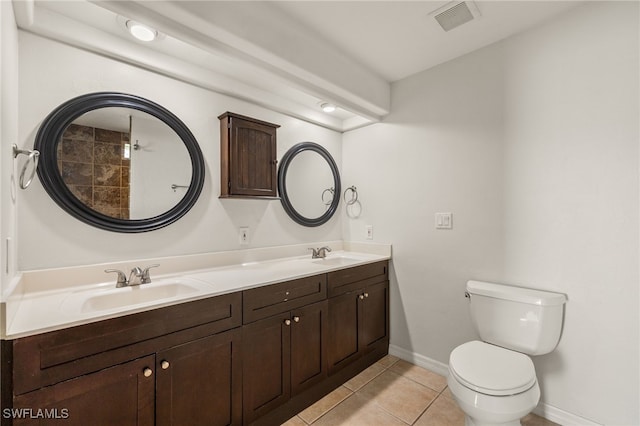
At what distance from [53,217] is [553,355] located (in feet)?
9.42

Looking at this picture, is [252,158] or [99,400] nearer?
[99,400]

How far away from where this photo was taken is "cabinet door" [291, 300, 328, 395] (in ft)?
5.75

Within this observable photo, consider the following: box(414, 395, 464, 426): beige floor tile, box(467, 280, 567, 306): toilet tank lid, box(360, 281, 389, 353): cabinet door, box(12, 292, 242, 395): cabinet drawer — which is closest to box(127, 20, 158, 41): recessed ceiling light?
box(12, 292, 242, 395): cabinet drawer

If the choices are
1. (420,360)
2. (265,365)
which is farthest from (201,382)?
(420,360)

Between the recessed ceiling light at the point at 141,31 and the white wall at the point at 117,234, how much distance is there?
206 mm

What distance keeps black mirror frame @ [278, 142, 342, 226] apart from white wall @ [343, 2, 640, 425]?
612 mm

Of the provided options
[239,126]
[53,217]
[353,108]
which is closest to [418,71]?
[353,108]

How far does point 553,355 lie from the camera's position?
1.71 metres

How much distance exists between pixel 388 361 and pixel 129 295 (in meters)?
2.00

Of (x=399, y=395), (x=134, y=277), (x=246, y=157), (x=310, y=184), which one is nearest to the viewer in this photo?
(x=134, y=277)

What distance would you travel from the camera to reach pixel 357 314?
2.20 metres

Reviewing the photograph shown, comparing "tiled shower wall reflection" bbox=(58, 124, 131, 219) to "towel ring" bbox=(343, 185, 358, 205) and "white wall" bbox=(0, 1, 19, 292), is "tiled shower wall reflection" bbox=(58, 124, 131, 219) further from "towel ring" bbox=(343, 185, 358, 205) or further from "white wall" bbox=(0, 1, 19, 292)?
"towel ring" bbox=(343, 185, 358, 205)

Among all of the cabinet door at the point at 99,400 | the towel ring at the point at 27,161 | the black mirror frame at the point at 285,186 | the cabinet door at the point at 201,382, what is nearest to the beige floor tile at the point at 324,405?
the cabinet door at the point at 201,382

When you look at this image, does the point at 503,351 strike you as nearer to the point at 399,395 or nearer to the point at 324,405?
the point at 399,395
